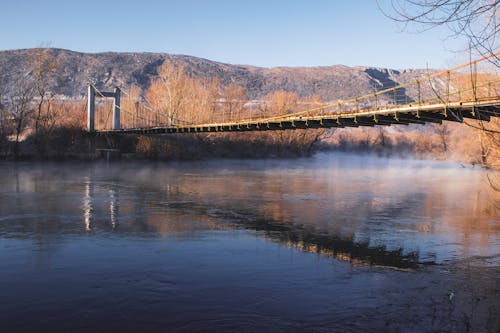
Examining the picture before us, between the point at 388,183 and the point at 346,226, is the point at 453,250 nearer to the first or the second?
the point at 346,226

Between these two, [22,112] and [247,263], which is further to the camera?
[22,112]

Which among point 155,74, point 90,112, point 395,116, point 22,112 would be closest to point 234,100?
point 90,112

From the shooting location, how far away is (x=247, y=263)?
1004cm

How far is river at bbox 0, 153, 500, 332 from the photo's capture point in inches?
283

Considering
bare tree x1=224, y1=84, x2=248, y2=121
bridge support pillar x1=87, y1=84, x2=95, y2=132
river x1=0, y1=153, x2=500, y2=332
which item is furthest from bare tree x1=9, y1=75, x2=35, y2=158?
bare tree x1=224, y1=84, x2=248, y2=121

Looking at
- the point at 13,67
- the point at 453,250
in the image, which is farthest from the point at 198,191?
the point at 13,67

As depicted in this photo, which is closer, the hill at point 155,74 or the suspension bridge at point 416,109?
the suspension bridge at point 416,109

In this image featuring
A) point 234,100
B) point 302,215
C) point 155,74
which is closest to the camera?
point 302,215

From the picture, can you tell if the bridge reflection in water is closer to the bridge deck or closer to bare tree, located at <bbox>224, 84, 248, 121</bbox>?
the bridge deck

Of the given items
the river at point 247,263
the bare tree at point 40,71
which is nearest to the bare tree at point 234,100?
the bare tree at point 40,71

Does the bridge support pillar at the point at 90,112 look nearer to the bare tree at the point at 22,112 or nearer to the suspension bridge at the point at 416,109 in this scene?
the bare tree at the point at 22,112

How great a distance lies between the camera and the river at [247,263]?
7.19 metres

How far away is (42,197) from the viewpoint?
728 inches

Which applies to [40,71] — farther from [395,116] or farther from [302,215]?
[395,116]
